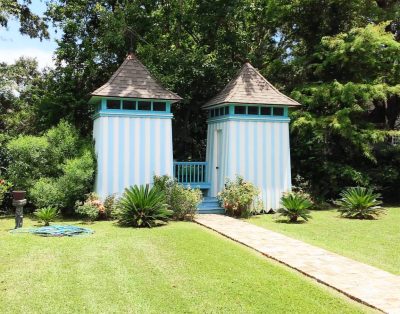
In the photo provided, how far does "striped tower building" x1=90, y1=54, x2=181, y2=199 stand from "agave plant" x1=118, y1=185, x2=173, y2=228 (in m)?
2.02

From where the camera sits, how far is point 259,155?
1578cm

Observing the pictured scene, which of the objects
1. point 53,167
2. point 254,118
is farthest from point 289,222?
point 53,167

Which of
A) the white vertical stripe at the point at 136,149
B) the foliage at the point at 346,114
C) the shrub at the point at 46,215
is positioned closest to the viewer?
the shrub at the point at 46,215

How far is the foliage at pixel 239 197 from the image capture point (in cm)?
1473

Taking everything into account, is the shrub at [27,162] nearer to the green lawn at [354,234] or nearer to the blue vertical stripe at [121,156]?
the blue vertical stripe at [121,156]

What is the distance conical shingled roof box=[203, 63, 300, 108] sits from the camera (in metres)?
15.7

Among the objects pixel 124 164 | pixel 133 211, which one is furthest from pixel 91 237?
pixel 124 164

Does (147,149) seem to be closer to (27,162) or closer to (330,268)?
(27,162)

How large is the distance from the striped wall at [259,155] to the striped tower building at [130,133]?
2069 mm

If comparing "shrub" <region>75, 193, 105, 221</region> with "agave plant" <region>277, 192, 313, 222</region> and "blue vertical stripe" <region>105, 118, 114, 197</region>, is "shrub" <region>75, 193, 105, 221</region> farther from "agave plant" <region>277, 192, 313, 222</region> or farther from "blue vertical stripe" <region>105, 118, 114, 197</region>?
"agave plant" <region>277, 192, 313, 222</region>

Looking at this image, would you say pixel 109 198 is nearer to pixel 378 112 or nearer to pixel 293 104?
pixel 293 104

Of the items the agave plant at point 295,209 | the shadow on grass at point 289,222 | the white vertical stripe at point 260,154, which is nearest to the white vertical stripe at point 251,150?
the white vertical stripe at point 260,154

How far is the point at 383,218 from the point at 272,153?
4.20m

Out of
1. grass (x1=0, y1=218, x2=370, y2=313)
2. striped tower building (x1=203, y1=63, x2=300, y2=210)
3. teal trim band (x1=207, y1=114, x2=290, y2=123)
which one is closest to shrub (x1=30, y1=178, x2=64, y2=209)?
grass (x1=0, y1=218, x2=370, y2=313)
